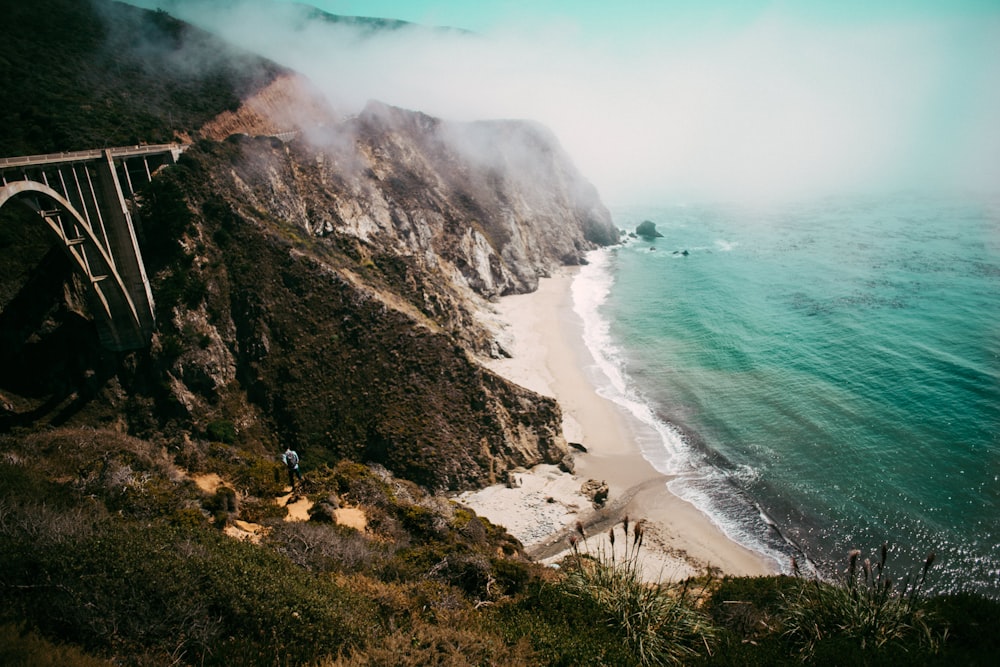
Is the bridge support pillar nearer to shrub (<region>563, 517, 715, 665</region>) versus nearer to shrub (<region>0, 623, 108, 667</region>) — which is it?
shrub (<region>0, 623, 108, 667</region>)

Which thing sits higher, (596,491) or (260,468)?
(260,468)

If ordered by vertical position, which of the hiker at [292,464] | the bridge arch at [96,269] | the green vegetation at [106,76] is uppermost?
the green vegetation at [106,76]

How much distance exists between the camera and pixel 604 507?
28.4 meters

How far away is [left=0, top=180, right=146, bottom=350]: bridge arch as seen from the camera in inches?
951

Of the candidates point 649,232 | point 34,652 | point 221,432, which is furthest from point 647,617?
point 649,232

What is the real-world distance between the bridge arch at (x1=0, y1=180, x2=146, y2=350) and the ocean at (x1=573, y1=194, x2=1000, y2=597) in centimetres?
3180

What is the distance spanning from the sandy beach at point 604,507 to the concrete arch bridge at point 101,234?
2070 cm

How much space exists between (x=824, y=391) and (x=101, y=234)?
49.6 m

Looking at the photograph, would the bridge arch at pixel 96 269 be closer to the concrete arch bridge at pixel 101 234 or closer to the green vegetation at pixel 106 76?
the concrete arch bridge at pixel 101 234

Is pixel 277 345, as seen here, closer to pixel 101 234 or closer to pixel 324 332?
pixel 324 332

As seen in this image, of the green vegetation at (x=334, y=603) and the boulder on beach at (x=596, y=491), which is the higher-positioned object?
the green vegetation at (x=334, y=603)

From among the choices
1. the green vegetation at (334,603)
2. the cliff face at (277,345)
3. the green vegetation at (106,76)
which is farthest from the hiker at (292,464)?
the green vegetation at (106,76)

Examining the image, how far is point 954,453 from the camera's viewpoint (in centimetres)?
3175

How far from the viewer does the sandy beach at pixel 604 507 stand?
24.9m
